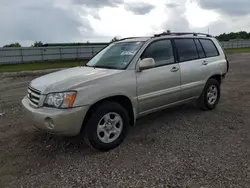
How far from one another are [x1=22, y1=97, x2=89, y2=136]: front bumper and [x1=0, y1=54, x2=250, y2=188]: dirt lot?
1.57 ft

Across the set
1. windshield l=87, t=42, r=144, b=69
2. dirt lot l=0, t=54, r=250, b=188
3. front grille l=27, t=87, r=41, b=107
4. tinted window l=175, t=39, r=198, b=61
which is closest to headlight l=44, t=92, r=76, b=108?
front grille l=27, t=87, r=41, b=107

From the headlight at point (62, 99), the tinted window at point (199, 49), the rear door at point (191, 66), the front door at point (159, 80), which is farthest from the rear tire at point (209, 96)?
the headlight at point (62, 99)

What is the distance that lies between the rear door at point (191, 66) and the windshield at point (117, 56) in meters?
1.02

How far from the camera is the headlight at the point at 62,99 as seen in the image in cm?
355

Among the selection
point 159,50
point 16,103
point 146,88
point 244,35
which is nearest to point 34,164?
point 146,88

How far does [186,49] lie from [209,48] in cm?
93

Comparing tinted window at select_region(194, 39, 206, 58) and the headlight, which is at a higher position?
tinted window at select_region(194, 39, 206, 58)

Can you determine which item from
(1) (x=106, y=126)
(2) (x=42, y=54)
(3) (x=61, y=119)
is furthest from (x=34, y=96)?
(2) (x=42, y=54)

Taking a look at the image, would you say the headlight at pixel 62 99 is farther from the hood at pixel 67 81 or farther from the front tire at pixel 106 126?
the front tire at pixel 106 126

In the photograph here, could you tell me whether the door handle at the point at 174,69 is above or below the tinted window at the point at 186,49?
below

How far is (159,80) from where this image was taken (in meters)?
4.54

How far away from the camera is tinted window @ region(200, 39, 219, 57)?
19.1 feet

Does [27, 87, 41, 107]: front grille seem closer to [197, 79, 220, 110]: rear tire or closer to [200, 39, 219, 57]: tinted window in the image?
[197, 79, 220, 110]: rear tire

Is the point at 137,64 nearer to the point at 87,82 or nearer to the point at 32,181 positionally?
the point at 87,82
